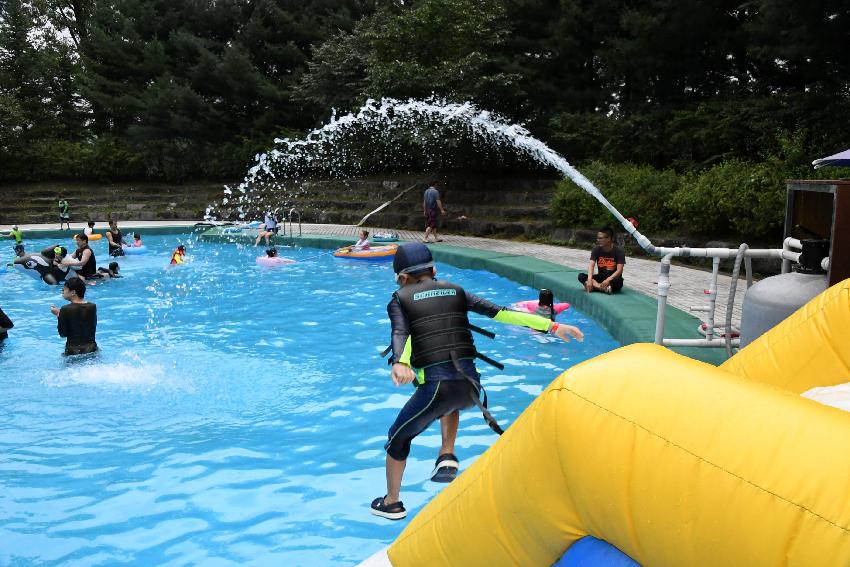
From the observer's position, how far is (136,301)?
13500mm

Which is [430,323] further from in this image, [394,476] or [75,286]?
[75,286]

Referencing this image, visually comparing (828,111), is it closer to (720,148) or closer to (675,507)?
(720,148)

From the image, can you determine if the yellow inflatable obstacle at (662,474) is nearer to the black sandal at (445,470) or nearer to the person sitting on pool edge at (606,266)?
the black sandal at (445,470)

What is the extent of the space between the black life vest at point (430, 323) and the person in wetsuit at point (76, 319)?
218 inches

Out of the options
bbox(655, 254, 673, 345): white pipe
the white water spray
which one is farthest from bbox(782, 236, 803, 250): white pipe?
the white water spray

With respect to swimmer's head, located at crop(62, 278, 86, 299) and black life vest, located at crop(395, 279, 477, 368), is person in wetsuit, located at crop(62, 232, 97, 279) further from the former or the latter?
black life vest, located at crop(395, 279, 477, 368)

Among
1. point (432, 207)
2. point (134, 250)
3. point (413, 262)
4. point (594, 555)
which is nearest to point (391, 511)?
point (413, 262)

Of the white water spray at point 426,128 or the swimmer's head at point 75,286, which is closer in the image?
the swimmer's head at point 75,286

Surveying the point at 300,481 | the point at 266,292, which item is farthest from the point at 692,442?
the point at 266,292

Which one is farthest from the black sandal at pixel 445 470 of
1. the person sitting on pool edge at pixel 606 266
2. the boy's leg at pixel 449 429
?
the person sitting on pool edge at pixel 606 266

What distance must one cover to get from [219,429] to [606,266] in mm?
6659

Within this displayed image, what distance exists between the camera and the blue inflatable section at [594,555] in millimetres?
1754

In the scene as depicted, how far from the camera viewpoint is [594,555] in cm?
181

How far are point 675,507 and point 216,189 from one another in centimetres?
3281
